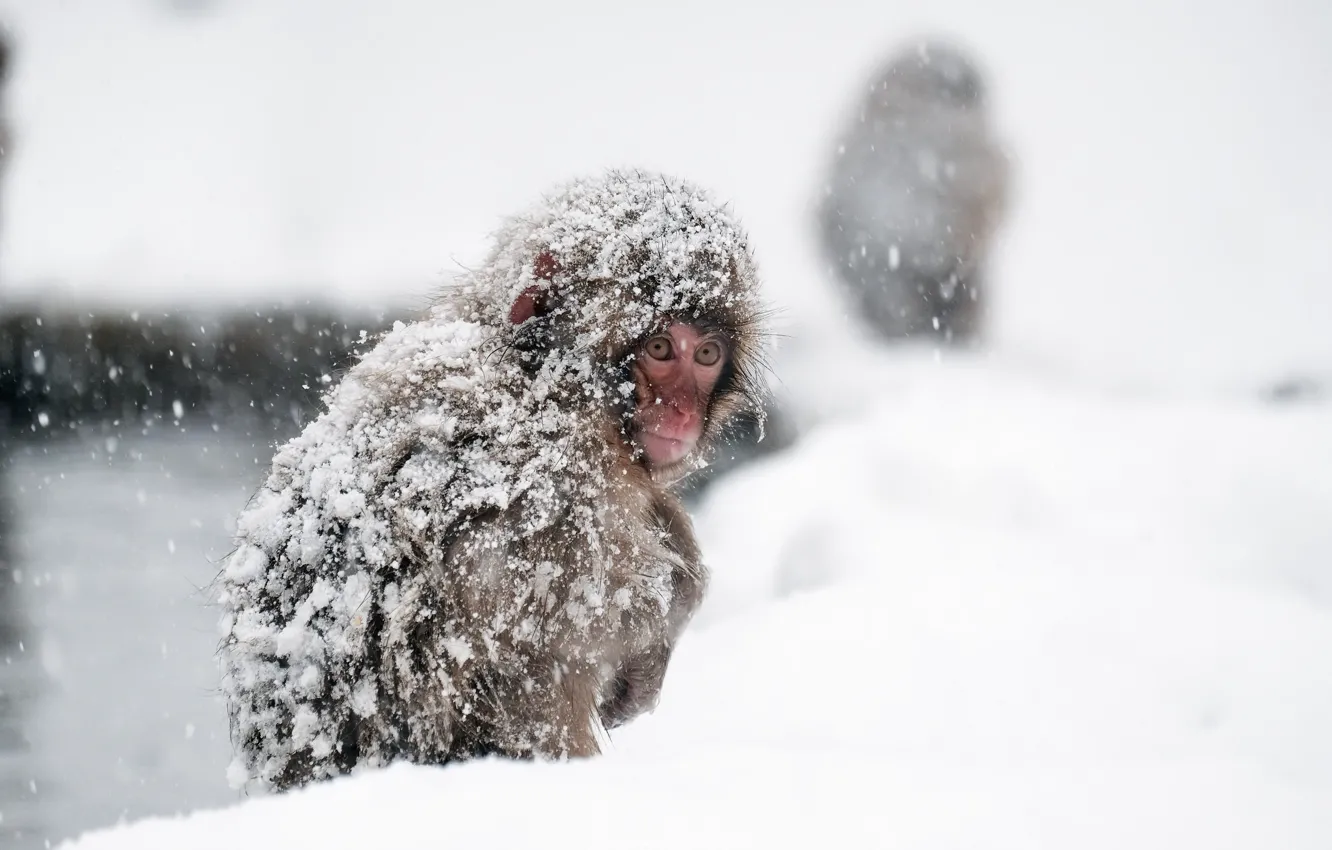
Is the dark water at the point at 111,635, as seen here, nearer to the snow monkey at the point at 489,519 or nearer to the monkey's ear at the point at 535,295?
the snow monkey at the point at 489,519

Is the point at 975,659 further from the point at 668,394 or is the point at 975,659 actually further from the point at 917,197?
the point at 917,197

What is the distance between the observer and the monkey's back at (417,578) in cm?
134

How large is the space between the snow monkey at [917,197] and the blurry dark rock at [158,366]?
299cm

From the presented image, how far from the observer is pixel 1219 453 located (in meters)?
3.62

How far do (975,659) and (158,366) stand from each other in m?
7.22

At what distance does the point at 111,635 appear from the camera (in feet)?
14.2

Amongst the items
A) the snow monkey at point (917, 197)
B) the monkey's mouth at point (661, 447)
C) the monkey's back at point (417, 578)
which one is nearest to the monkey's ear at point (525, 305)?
the monkey's back at point (417, 578)

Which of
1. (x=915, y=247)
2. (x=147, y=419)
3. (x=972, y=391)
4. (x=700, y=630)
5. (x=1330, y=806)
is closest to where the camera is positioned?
(x=1330, y=806)

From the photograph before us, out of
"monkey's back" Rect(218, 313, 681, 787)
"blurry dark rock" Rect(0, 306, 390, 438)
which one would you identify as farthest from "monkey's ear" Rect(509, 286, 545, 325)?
"blurry dark rock" Rect(0, 306, 390, 438)

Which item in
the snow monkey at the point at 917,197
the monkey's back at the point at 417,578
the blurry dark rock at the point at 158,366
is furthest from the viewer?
the blurry dark rock at the point at 158,366

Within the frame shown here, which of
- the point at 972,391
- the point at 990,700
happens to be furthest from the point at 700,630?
the point at 972,391

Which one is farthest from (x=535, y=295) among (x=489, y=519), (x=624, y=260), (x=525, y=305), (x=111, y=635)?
(x=111, y=635)

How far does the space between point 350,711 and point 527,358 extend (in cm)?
60

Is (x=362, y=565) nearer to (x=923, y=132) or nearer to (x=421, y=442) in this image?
(x=421, y=442)
